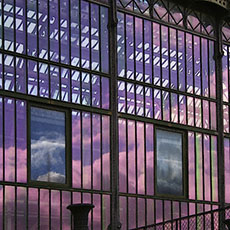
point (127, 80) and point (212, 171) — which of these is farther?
point (212, 171)

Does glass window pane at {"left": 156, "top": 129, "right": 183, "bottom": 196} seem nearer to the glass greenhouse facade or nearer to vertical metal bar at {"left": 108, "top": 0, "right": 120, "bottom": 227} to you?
the glass greenhouse facade

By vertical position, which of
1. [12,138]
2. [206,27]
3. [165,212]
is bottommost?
[165,212]

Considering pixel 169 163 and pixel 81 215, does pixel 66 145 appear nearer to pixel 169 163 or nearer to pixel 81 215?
pixel 169 163

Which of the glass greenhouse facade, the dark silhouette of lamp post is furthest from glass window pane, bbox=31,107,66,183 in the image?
the dark silhouette of lamp post

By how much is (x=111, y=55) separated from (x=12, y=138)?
5593 mm

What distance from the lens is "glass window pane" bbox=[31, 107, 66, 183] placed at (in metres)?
31.4

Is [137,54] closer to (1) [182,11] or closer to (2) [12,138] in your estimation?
(1) [182,11]

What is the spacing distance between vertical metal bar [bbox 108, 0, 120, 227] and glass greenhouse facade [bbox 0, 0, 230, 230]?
3cm

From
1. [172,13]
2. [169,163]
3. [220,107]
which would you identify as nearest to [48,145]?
[169,163]

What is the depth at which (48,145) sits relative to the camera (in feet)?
104

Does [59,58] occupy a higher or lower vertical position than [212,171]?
higher

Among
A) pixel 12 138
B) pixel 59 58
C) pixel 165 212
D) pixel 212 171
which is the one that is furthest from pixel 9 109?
pixel 212 171

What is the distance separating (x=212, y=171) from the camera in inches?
1494

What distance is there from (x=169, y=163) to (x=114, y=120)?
10.9 ft
